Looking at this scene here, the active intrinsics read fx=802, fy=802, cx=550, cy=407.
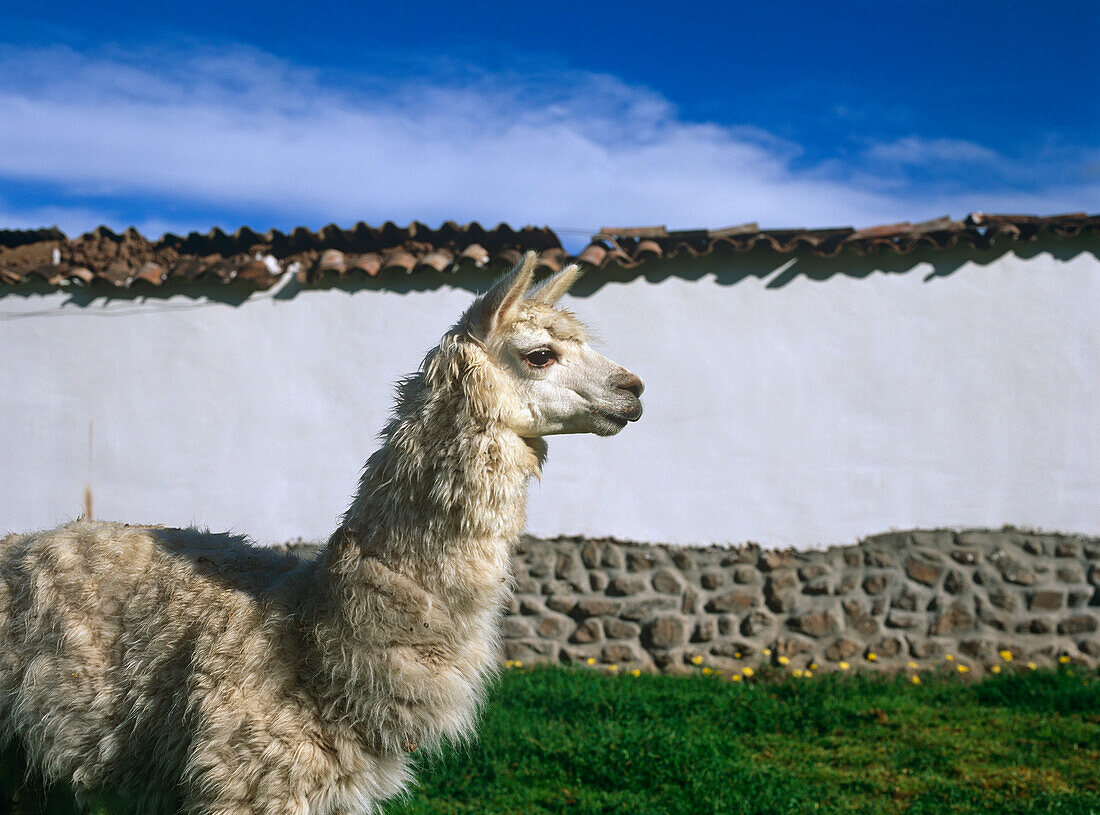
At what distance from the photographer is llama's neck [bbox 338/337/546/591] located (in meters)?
2.14

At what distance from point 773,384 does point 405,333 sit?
257 cm

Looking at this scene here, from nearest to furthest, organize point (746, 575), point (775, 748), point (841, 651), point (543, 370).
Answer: point (543, 370) < point (775, 748) < point (841, 651) < point (746, 575)

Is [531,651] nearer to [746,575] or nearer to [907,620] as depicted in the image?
[746,575]

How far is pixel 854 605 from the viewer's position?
528 centimetres

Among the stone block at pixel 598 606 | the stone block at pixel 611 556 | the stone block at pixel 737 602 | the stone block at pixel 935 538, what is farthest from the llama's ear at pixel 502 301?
the stone block at pixel 935 538

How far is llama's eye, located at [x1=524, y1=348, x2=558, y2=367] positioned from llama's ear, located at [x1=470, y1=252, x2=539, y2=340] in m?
0.12

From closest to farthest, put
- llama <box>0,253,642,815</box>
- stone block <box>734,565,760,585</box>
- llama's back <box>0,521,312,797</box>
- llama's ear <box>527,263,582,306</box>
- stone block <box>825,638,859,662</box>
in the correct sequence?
1. llama <box>0,253,642,815</box>
2. llama's back <box>0,521,312,797</box>
3. llama's ear <box>527,263,582,306</box>
4. stone block <box>825,638,859,662</box>
5. stone block <box>734,565,760,585</box>

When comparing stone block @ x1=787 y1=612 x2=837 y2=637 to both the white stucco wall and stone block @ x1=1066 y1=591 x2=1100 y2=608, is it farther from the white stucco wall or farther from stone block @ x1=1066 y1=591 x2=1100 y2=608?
stone block @ x1=1066 y1=591 x2=1100 y2=608

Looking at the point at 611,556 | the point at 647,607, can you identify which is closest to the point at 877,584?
the point at 647,607

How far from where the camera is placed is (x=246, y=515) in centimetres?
554

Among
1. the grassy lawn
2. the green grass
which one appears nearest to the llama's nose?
the grassy lawn

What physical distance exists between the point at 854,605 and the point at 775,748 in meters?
1.51

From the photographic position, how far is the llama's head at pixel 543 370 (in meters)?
2.25

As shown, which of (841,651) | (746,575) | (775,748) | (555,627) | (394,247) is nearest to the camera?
(775,748)
